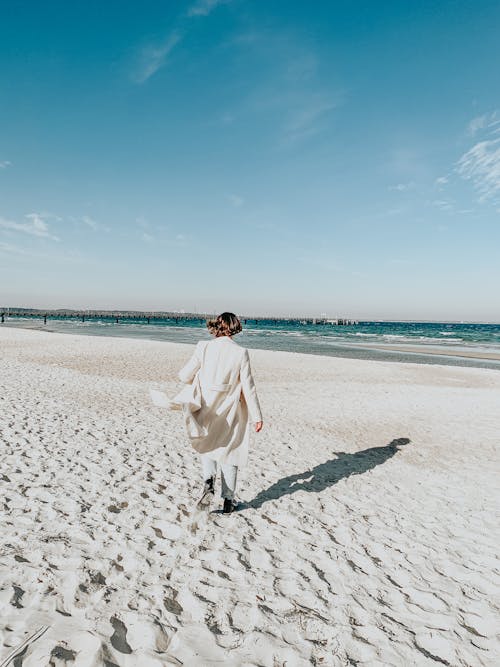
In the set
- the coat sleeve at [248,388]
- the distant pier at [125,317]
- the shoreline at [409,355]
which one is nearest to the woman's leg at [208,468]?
the coat sleeve at [248,388]

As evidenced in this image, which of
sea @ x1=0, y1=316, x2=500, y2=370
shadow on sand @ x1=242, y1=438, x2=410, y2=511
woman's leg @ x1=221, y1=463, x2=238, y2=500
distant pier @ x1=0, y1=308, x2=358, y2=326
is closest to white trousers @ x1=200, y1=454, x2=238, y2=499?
woman's leg @ x1=221, y1=463, x2=238, y2=500

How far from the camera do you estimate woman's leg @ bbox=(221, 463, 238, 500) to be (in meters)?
3.94

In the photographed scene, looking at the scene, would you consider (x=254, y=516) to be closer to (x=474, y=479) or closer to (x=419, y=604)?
(x=419, y=604)

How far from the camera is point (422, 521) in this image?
454 cm

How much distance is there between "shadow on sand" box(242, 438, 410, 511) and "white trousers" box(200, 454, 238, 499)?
53cm

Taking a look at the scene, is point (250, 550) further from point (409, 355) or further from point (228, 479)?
point (409, 355)

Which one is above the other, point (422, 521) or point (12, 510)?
point (12, 510)

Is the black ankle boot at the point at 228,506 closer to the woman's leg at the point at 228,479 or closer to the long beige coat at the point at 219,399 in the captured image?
the woman's leg at the point at 228,479

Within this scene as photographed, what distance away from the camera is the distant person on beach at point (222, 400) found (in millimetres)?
3789

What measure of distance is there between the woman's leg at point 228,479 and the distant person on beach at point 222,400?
Answer: 0.01m

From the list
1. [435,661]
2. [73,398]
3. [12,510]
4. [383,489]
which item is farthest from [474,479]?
[73,398]

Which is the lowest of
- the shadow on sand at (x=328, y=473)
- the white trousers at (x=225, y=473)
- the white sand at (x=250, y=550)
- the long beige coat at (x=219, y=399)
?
the shadow on sand at (x=328, y=473)

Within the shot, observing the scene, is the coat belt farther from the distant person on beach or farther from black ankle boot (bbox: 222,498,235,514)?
black ankle boot (bbox: 222,498,235,514)

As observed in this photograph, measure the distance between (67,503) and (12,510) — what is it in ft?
1.71
